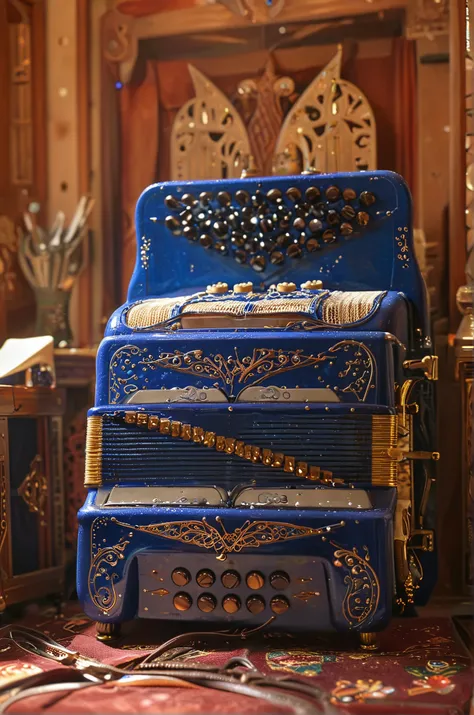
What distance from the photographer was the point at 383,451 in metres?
2.94

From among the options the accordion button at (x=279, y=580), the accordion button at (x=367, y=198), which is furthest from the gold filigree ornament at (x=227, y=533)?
the accordion button at (x=367, y=198)

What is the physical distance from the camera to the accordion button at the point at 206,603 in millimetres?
3008

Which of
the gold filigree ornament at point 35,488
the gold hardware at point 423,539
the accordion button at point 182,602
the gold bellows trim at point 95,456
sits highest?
the gold bellows trim at point 95,456

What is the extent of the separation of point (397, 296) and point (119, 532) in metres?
1.25

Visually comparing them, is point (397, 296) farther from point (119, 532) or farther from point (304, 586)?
point (119, 532)

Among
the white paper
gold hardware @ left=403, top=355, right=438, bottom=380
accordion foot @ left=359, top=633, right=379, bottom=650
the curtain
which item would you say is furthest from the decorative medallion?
the curtain

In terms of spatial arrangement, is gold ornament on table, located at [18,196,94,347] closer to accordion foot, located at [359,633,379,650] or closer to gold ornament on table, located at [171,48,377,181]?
gold ornament on table, located at [171,48,377,181]

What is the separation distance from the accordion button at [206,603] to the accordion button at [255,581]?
13 cm

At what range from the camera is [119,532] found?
3.05 meters

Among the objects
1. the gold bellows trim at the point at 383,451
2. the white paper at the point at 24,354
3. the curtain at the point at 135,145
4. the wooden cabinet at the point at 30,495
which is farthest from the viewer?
the curtain at the point at 135,145

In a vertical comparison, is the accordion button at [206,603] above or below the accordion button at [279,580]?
below

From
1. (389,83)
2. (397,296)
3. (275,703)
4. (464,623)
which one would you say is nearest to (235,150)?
(389,83)

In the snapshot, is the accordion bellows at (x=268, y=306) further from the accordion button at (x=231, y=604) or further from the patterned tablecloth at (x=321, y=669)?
the patterned tablecloth at (x=321, y=669)

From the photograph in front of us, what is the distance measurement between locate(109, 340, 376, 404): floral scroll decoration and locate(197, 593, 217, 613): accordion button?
652mm
